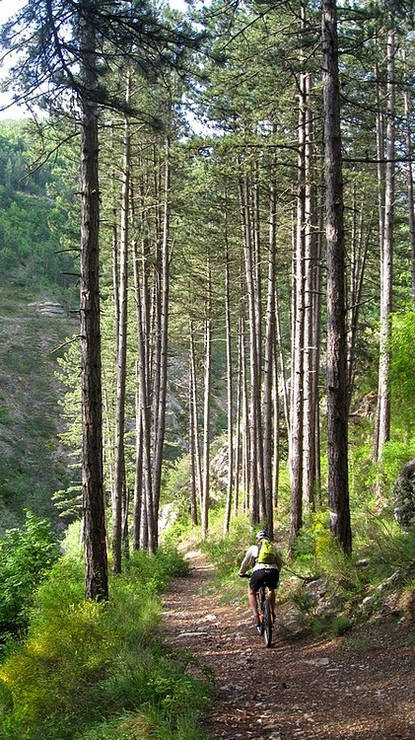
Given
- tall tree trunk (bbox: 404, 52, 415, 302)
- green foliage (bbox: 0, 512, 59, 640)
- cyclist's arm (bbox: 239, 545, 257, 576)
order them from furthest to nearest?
tall tree trunk (bbox: 404, 52, 415, 302) < green foliage (bbox: 0, 512, 59, 640) < cyclist's arm (bbox: 239, 545, 257, 576)

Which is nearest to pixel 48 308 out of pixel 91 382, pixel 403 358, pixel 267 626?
pixel 403 358

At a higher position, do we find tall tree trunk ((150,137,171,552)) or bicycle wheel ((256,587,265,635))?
tall tree trunk ((150,137,171,552))

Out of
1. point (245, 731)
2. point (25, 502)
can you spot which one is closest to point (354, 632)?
point (245, 731)

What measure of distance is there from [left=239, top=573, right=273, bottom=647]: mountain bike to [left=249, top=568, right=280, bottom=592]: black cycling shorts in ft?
0.20

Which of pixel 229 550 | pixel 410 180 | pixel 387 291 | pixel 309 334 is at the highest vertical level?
pixel 410 180

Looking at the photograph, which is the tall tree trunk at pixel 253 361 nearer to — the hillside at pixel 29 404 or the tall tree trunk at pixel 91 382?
the tall tree trunk at pixel 91 382

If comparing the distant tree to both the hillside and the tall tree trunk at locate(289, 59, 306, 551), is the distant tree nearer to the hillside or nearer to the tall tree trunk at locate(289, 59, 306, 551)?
the tall tree trunk at locate(289, 59, 306, 551)

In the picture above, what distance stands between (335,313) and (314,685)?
4.61 metres

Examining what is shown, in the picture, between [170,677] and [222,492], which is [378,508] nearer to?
[170,677]

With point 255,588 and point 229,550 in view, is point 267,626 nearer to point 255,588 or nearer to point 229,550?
point 255,588

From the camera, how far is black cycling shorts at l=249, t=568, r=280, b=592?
7865 millimetres

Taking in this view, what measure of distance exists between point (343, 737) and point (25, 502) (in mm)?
38538

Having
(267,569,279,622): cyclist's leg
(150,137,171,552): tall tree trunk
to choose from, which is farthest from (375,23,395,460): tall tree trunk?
(267,569,279,622): cyclist's leg

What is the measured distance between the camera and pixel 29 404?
169 ft
